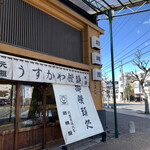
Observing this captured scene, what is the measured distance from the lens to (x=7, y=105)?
17.4ft

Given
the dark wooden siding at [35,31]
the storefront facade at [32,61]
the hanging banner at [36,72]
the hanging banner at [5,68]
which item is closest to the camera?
the hanging banner at [5,68]

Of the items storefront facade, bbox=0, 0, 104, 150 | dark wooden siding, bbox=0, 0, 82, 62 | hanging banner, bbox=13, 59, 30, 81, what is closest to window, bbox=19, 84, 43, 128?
storefront facade, bbox=0, 0, 104, 150

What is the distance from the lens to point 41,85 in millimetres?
6430

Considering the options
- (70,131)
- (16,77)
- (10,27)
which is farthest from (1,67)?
(70,131)

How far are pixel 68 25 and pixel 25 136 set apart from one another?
231 inches

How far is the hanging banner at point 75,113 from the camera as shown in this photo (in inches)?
214

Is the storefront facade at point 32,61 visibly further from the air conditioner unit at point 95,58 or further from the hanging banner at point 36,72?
the air conditioner unit at point 95,58

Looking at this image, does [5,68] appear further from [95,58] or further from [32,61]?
[95,58]

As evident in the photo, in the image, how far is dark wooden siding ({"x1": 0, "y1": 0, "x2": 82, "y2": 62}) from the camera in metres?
5.16

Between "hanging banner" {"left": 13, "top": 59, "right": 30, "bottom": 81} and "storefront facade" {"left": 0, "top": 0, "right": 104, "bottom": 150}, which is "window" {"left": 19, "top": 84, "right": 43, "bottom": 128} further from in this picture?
"hanging banner" {"left": 13, "top": 59, "right": 30, "bottom": 81}

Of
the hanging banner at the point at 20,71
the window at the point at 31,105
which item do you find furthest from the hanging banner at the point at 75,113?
the hanging banner at the point at 20,71

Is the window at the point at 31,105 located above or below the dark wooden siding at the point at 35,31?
below

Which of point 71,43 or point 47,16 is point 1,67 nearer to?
point 47,16

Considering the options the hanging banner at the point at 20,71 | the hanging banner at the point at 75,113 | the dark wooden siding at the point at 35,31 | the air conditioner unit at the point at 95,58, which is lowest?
the hanging banner at the point at 75,113
